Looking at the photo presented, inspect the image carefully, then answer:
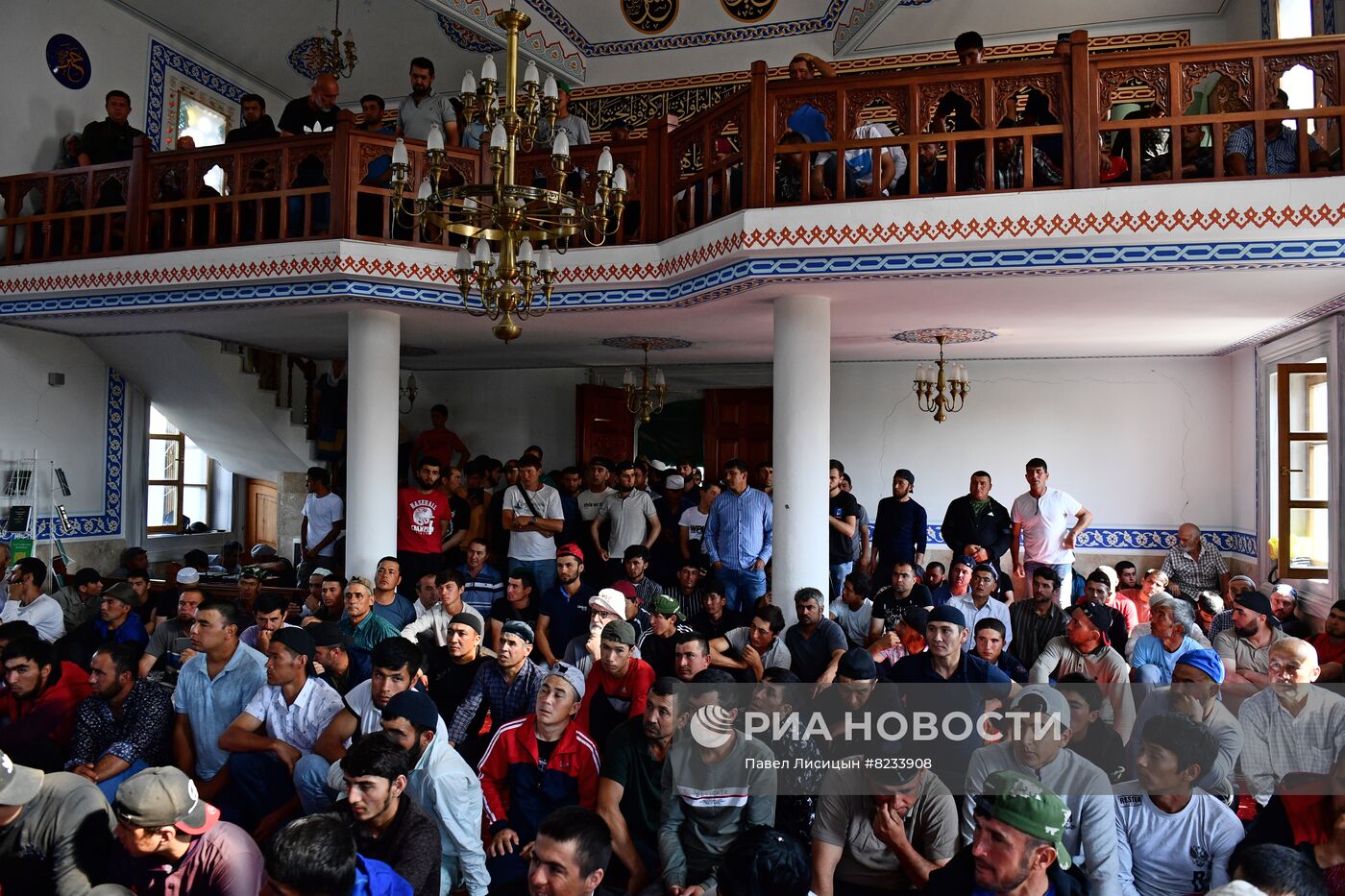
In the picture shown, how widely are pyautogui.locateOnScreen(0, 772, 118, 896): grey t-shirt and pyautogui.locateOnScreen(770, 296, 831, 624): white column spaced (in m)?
3.53

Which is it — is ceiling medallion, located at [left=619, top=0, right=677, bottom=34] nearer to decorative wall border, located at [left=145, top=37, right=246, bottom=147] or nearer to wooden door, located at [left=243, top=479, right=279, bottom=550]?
decorative wall border, located at [left=145, top=37, right=246, bottom=147]

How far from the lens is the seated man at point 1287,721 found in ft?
12.0

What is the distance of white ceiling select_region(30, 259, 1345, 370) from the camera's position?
5.52m

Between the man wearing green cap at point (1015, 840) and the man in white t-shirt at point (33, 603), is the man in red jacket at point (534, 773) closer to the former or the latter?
the man wearing green cap at point (1015, 840)

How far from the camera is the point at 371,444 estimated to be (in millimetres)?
6668

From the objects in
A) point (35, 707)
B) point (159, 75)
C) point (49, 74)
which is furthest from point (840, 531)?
point (159, 75)

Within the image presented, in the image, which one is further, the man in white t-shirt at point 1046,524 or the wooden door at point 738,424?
the wooden door at point 738,424

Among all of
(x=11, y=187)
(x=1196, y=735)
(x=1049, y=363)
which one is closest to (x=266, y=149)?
(x=11, y=187)

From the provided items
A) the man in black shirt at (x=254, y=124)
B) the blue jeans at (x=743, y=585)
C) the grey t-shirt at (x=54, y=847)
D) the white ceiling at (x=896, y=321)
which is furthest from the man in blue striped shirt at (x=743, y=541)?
the man in black shirt at (x=254, y=124)

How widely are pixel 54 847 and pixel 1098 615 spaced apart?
4.41 meters

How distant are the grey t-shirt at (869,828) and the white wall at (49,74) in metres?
7.85

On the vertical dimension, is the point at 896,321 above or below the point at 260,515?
above

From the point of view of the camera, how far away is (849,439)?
9.55 m

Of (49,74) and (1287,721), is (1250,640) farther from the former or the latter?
(49,74)
